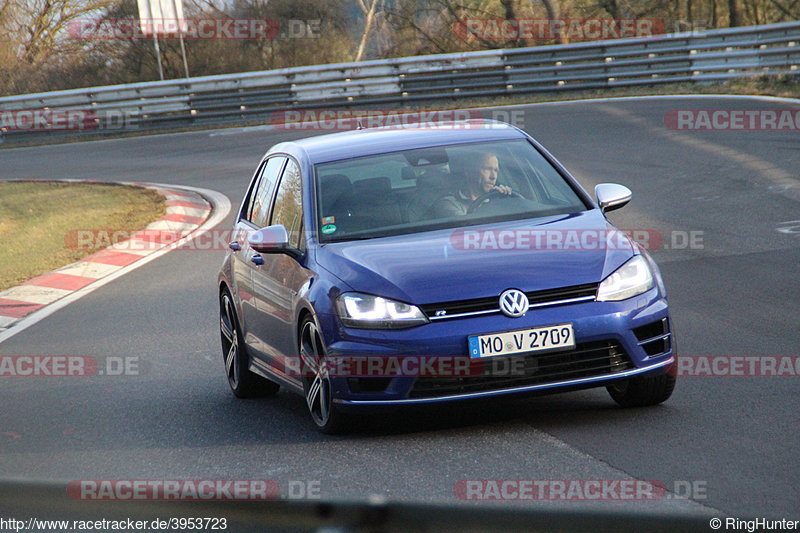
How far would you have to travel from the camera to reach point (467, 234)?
6438mm

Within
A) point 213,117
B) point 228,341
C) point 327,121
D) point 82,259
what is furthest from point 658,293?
point 213,117

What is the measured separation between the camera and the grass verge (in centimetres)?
1508

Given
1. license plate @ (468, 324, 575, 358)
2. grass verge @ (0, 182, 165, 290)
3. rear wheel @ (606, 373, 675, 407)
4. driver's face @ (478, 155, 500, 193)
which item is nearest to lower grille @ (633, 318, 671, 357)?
rear wheel @ (606, 373, 675, 407)

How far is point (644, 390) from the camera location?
6.16 metres

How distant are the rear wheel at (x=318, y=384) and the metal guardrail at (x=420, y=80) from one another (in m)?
19.9

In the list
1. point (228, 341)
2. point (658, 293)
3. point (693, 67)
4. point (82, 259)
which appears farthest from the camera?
point (693, 67)

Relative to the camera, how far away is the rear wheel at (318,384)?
6023 mm

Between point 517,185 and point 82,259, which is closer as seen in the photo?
point 517,185

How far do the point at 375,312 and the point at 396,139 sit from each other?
183 cm

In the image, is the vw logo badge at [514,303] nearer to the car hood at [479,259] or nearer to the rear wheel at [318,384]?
the car hood at [479,259]

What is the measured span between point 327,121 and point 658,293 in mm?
23226

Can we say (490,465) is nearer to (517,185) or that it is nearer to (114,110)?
(517,185)

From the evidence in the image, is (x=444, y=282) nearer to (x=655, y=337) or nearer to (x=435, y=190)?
(x=655, y=337)

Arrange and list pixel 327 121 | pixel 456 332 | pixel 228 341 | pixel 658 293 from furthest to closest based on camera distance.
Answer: pixel 327 121, pixel 228 341, pixel 658 293, pixel 456 332
